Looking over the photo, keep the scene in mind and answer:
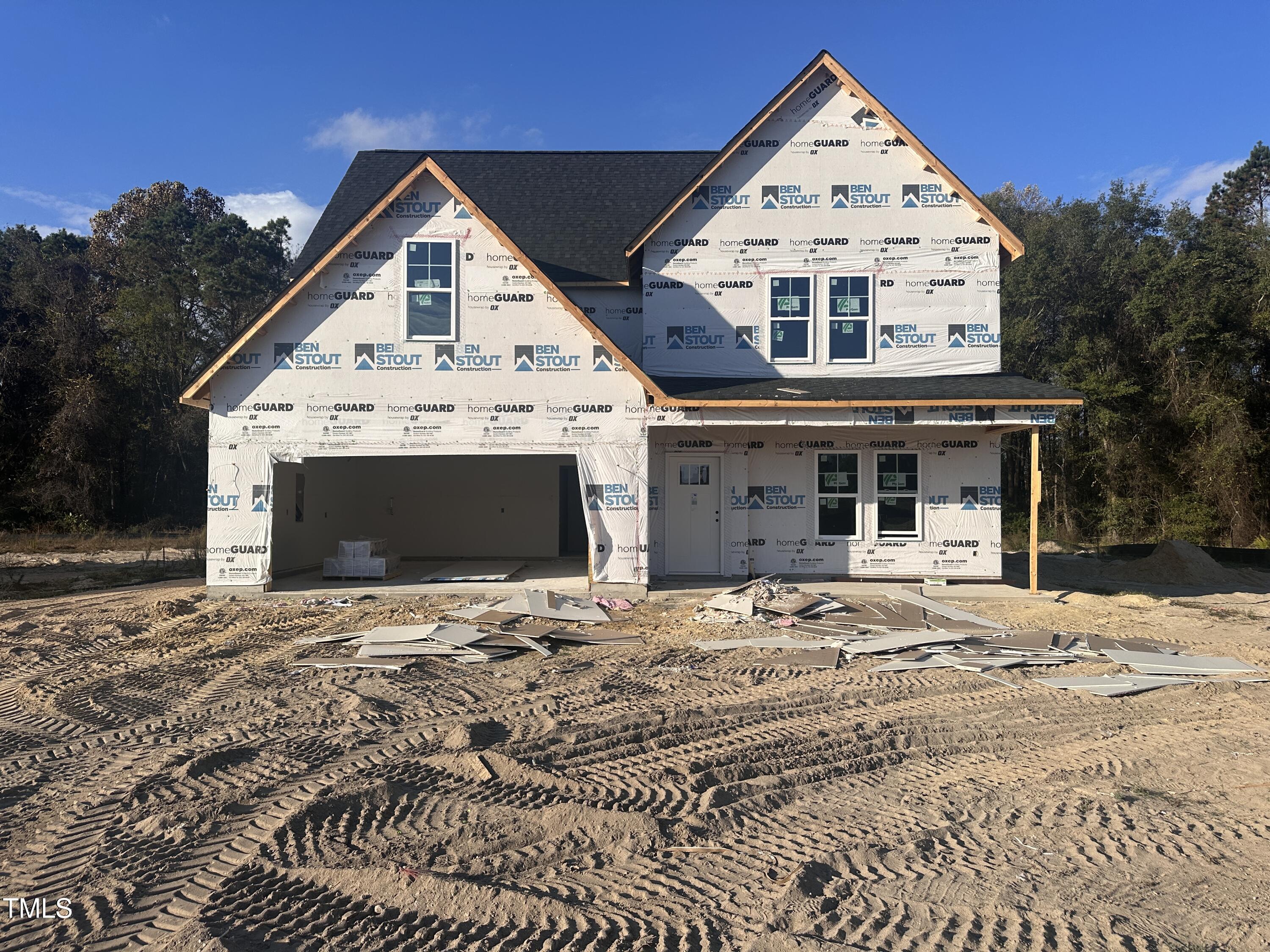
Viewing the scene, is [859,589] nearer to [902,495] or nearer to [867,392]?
[902,495]

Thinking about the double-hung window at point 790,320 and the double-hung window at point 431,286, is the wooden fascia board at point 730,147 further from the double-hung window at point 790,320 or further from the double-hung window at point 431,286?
the double-hung window at point 431,286

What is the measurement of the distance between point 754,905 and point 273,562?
1160 centimetres

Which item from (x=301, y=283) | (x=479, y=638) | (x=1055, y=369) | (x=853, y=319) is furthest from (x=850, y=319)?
(x=1055, y=369)

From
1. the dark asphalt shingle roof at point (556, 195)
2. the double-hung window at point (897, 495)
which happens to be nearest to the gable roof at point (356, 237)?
the dark asphalt shingle roof at point (556, 195)

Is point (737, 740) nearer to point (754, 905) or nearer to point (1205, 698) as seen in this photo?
point (754, 905)

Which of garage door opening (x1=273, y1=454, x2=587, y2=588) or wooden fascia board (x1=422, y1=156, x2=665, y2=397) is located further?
garage door opening (x1=273, y1=454, x2=587, y2=588)

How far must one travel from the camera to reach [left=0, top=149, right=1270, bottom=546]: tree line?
23.1 m

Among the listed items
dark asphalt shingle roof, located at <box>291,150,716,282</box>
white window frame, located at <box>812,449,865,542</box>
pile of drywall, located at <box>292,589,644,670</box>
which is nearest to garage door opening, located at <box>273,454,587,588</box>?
dark asphalt shingle roof, located at <box>291,150,716,282</box>

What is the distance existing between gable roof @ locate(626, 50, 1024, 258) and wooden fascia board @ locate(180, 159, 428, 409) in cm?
418

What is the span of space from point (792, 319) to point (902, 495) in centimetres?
379

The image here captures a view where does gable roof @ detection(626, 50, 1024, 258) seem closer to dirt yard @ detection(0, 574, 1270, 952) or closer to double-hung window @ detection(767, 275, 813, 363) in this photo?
double-hung window @ detection(767, 275, 813, 363)

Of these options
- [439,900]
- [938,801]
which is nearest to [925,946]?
[938,801]

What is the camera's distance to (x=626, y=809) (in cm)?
449

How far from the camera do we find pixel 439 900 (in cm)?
345
